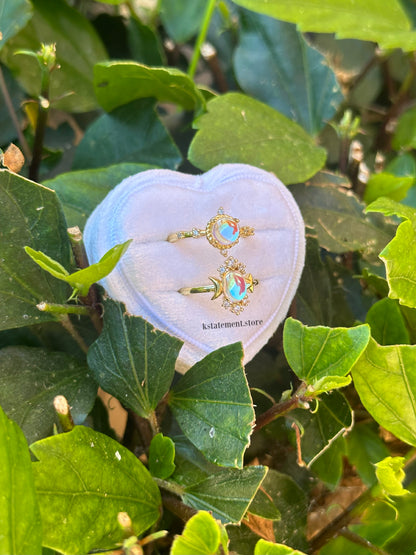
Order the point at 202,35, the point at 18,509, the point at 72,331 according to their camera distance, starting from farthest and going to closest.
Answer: the point at 202,35, the point at 72,331, the point at 18,509

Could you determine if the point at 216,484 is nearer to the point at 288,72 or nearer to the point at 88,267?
the point at 88,267

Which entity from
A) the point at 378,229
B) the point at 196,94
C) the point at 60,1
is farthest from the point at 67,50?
the point at 378,229

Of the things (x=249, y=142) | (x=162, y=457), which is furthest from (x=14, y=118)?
(x=162, y=457)

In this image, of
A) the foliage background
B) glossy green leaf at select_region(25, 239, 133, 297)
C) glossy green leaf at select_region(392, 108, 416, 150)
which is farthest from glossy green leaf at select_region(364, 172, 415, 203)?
glossy green leaf at select_region(25, 239, 133, 297)

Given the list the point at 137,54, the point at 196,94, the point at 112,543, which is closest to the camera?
the point at 112,543

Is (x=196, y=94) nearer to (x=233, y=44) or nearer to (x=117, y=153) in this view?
(x=117, y=153)

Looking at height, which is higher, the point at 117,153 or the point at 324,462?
the point at 117,153

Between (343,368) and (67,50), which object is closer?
(343,368)

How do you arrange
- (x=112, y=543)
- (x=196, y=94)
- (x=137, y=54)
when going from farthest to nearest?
(x=137, y=54)
(x=196, y=94)
(x=112, y=543)
